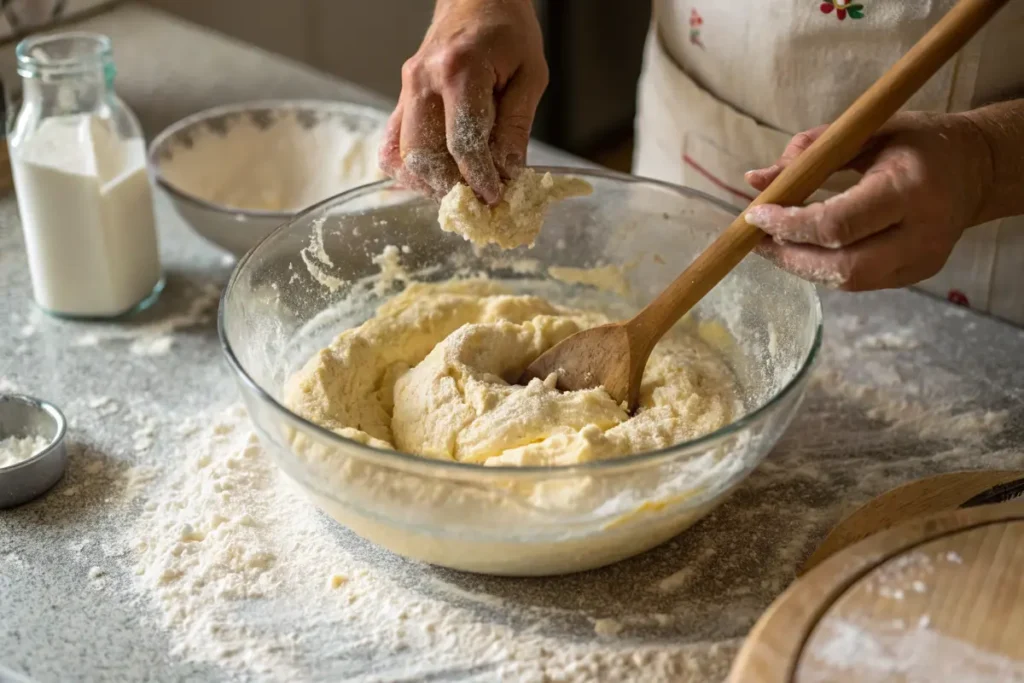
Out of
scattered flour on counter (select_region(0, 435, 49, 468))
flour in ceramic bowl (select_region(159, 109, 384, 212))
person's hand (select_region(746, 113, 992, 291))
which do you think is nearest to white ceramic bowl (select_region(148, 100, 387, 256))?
flour in ceramic bowl (select_region(159, 109, 384, 212))

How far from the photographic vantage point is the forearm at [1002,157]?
3.52ft

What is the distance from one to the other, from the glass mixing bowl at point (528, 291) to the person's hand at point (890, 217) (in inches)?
3.5

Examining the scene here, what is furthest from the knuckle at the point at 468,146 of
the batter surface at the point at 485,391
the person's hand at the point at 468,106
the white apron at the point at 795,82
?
the white apron at the point at 795,82

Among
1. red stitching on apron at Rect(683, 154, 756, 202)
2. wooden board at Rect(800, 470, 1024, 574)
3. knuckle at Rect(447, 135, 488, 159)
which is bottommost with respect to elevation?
wooden board at Rect(800, 470, 1024, 574)

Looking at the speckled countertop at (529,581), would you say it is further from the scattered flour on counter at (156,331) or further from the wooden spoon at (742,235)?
the wooden spoon at (742,235)

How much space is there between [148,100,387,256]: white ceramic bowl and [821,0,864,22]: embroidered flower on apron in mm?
678

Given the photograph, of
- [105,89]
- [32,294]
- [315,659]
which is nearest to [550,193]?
[315,659]

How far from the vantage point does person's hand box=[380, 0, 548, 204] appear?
3.60ft

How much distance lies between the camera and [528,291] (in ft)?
4.68

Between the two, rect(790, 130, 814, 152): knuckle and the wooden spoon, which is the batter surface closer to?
the wooden spoon

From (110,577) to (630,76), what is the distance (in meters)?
2.93

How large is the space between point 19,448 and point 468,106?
0.60m

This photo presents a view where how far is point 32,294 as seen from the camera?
1.49 m

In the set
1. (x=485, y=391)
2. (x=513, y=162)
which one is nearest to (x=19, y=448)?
(x=485, y=391)
